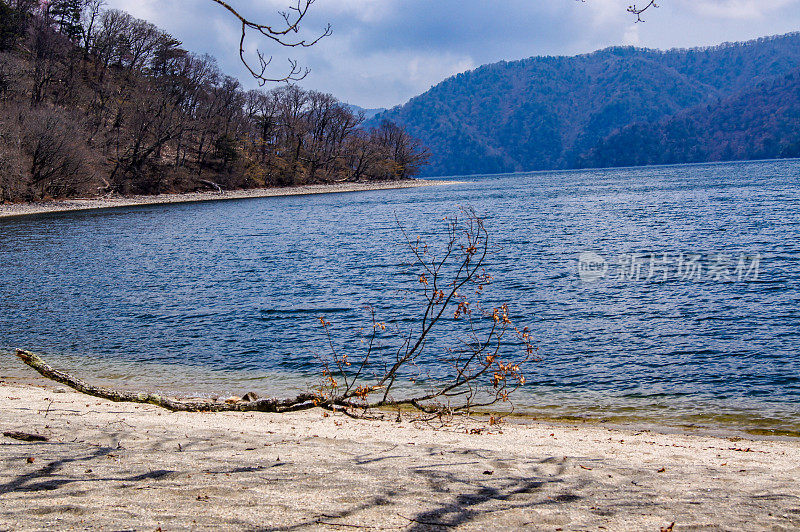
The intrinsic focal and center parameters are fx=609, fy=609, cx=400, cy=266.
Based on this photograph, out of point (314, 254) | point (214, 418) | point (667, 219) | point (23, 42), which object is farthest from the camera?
point (23, 42)

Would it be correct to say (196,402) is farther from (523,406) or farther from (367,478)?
(523,406)

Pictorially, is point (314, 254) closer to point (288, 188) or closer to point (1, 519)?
point (1, 519)

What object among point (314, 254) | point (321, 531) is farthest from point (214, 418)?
point (314, 254)

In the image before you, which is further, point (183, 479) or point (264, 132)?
point (264, 132)

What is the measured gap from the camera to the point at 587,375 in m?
12.7

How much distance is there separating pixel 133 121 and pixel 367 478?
9660 cm

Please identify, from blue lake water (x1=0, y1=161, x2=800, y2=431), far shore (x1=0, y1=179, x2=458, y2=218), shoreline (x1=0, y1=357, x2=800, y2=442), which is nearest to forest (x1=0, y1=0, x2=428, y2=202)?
far shore (x1=0, y1=179, x2=458, y2=218)

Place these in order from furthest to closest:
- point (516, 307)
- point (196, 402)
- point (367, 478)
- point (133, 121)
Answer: point (133, 121)
point (516, 307)
point (196, 402)
point (367, 478)

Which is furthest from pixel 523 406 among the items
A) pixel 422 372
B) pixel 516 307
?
pixel 516 307

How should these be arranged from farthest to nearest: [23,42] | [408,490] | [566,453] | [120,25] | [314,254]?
[120,25] → [23,42] → [314,254] → [566,453] → [408,490]

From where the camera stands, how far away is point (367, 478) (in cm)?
574

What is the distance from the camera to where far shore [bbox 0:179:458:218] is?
64000mm

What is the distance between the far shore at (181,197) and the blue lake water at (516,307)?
24.9 m

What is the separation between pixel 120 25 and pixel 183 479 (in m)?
113
